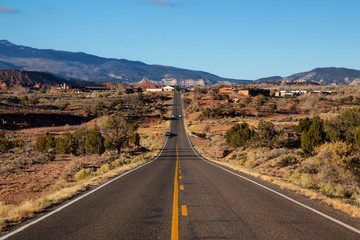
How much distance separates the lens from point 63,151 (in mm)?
37125

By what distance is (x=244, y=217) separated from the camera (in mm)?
7184

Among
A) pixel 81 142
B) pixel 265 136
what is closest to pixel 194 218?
pixel 265 136

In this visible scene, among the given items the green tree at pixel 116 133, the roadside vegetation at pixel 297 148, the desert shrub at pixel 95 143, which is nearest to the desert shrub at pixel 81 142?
the desert shrub at pixel 95 143

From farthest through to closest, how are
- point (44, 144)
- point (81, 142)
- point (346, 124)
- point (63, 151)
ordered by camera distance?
1. point (81, 142)
2. point (44, 144)
3. point (346, 124)
4. point (63, 151)

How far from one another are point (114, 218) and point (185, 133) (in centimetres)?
6614

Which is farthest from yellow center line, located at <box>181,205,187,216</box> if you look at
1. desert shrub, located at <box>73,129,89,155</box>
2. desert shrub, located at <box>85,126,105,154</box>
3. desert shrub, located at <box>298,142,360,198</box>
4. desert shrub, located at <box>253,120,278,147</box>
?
desert shrub, located at <box>73,129,89,155</box>

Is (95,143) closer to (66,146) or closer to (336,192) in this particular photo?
(66,146)

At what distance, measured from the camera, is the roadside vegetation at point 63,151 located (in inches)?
496

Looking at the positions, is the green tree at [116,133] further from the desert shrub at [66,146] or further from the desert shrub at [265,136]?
the desert shrub at [265,136]

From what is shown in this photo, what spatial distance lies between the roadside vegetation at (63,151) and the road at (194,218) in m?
1.34

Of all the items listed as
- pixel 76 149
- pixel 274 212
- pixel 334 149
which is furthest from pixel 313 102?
pixel 274 212

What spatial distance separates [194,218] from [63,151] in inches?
1335

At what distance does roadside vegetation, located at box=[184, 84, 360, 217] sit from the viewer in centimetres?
1303

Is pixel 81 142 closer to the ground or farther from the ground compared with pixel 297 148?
closer to the ground
